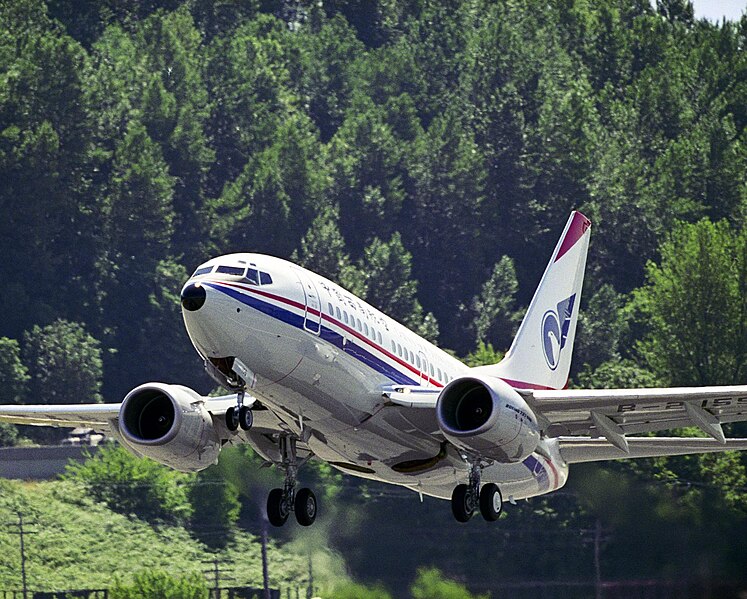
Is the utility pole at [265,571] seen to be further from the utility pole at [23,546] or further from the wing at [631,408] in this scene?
the wing at [631,408]

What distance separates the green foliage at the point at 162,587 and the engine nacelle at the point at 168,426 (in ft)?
34.2

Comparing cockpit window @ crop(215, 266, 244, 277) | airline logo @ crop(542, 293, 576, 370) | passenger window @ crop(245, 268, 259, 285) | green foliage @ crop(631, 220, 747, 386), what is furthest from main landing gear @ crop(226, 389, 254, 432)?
green foliage @ crop(631, 220, 747, 386)

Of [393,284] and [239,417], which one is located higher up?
[393,284]

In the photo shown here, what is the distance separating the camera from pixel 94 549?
162 ft

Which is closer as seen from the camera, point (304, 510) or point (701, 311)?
point (304, 510)

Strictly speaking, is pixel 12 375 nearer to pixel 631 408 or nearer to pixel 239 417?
pixel 631 408

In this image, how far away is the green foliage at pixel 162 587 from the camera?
42500 millimetres

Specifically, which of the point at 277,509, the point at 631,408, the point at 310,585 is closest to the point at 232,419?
the point at 277,509

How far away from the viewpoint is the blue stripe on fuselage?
2798 centimetres

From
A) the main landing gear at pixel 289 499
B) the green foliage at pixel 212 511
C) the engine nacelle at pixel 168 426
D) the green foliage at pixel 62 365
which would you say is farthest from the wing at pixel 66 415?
the green foliage at pixel 62 365

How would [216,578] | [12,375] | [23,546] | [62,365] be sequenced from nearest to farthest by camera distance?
[216,578] → [23,546] → [12,375] → [62,365]

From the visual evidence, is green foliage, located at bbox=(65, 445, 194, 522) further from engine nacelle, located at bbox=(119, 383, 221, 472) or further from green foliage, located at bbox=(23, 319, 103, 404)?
green foliage, located at bbox=(23, 319, 103, 404)

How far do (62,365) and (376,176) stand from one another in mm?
28177

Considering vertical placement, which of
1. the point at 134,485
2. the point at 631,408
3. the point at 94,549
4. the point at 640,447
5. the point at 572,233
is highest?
the point at 572,233
